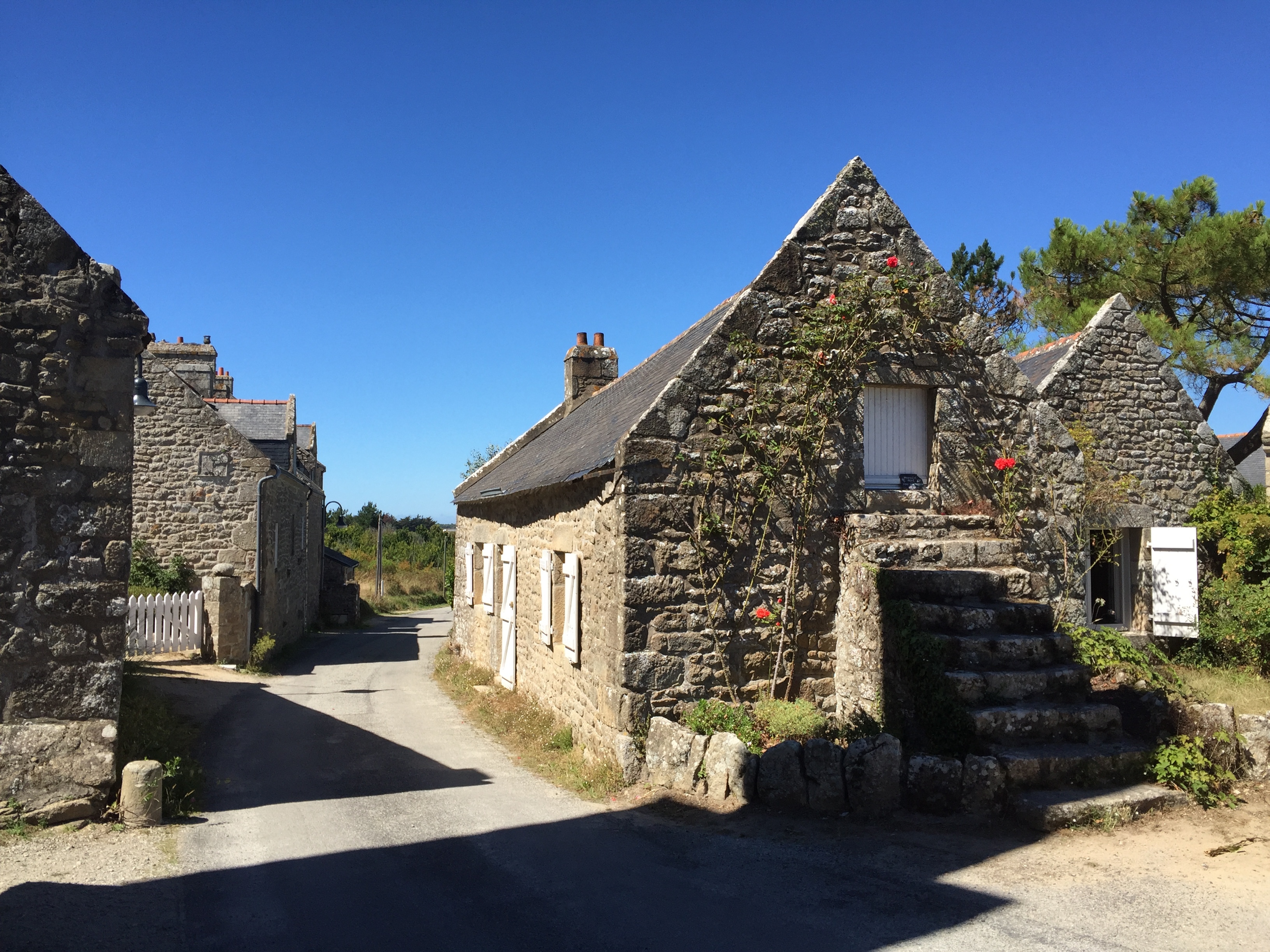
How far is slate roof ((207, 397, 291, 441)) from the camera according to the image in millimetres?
18125

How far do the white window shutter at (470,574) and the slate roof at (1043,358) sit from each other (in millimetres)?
9059

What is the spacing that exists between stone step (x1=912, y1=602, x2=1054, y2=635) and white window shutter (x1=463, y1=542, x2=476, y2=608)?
903 cm

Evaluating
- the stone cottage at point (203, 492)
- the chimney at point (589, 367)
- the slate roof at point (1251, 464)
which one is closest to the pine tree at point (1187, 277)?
the slate roof at point (1251, 464)

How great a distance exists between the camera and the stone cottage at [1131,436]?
1149 centimetres

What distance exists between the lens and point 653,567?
697 cm

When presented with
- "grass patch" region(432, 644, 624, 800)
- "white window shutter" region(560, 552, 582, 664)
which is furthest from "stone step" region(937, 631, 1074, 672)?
"white window shutter" region(560, 552, 582, 664)

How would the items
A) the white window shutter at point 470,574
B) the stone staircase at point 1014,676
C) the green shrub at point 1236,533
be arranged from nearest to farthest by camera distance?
1. the stone staircase at point 1014,676
2. the green shrub at point 1236,533
3. the white window shutter at point 470,574

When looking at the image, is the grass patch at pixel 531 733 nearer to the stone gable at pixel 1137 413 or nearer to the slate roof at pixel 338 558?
the stone gable at pixel 1137 413

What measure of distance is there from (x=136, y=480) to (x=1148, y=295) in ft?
62.2

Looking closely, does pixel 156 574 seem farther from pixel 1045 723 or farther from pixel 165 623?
pixel 1045 723

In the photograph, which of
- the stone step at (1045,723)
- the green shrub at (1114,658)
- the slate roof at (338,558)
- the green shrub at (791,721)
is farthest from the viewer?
the slate roof at (338,558)

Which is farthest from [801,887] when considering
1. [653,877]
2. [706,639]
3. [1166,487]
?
[1166,487]

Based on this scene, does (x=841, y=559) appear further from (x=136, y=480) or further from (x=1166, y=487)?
(x=136, y=480)

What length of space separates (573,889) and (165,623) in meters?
11.0
